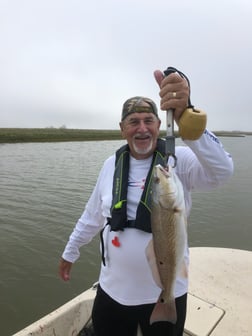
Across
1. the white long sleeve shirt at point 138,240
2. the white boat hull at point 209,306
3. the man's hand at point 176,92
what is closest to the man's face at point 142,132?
the white long sleeve shirt at point 138,240

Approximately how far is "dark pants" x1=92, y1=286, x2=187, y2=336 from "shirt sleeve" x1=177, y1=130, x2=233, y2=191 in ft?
3.17

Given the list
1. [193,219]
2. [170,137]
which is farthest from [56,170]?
[170,137]

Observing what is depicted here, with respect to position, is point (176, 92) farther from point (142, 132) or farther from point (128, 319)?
point (128, 319)

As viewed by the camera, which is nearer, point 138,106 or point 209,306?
point 138,106

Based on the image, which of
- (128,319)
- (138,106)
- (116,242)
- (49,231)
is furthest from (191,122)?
(49,231)

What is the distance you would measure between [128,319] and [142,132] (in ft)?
5.16

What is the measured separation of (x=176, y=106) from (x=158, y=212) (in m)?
0.70

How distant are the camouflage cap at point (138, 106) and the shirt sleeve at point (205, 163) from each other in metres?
0.45

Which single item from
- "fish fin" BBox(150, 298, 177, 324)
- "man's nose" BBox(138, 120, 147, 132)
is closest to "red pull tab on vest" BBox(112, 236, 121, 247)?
"fish fin" BBox(150, 298, 177, 324)

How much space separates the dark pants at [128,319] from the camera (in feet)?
8.57

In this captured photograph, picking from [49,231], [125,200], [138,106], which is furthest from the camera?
[49,231]

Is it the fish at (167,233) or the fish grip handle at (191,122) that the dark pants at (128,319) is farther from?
the fish grip handle at (191,122)

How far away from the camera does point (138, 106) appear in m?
2.86

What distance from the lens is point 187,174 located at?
2678mm
